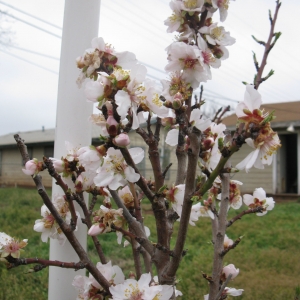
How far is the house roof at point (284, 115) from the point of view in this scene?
10984mm

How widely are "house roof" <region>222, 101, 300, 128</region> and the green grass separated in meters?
4.85

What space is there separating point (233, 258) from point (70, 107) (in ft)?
10.6

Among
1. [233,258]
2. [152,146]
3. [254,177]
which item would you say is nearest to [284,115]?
[254,177]

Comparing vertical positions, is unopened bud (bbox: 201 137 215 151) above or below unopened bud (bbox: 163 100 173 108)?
below

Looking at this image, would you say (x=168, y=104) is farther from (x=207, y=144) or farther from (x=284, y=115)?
(x=284, y=115)

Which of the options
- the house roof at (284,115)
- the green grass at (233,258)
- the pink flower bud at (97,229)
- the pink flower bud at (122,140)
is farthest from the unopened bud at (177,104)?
the house roof at (284,115)

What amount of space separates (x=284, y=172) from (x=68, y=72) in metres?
12.1

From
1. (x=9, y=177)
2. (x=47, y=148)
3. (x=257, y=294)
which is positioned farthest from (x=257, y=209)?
(x=9, y=177)

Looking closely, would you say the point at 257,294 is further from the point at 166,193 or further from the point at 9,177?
the point at 9,177

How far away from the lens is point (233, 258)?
13.1 ft

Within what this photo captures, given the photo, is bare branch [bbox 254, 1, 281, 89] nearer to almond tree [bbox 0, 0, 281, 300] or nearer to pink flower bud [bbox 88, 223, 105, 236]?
almond tree [bbox 0, 0, 281, 300]

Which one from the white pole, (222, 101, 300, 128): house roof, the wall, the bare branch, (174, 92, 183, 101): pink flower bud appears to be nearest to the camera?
(174, 92, 183, 101): pink flower bud

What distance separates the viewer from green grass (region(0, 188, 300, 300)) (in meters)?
2.87

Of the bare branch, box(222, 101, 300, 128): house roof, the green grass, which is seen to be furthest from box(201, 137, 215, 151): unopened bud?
box(222, 101, 300, 128): house roof
